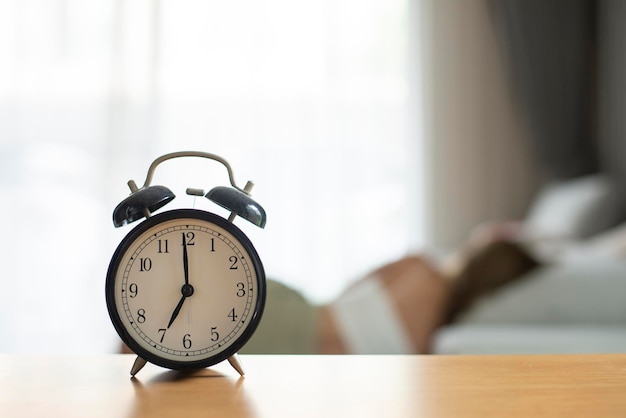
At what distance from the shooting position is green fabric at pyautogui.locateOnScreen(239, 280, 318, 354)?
1.24 metres

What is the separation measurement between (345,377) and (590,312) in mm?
1330

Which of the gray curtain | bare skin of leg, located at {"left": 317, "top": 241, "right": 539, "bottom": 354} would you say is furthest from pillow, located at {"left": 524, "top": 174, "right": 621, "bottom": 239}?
bare skin of leg, located at {"left": 317, "top": 241, "right": 539, "bottom": 354}

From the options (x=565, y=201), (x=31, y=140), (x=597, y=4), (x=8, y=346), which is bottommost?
(x=8, y=346)

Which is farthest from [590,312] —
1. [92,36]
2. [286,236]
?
[92,36]

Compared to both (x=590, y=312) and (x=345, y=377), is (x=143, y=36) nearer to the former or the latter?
(x=590, y=312)

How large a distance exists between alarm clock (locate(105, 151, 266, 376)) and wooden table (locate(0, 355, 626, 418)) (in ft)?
0.08

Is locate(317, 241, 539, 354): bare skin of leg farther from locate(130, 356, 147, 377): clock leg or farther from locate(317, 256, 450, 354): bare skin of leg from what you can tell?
locate(130, 356, 147, 377): clock leg

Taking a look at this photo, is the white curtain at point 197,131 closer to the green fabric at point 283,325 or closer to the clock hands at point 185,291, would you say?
the green fabric at point 283,325

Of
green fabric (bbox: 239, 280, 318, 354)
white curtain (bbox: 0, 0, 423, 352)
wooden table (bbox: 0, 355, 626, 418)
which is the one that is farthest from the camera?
white curtain (bbox: 0, 0, 423, 352)

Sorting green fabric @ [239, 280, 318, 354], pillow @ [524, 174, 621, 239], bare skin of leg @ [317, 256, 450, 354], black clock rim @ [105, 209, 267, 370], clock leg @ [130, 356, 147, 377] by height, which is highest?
black clock rim @ [105, 209, 267, 370]

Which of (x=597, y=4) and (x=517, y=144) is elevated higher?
(x=597, y=4)

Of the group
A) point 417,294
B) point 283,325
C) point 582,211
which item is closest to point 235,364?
point 283,325

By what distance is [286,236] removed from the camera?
11.7 ft

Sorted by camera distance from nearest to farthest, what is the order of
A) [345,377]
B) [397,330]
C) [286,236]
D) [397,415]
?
[397,415]
[345,377]
[397,330]
[286,236]
